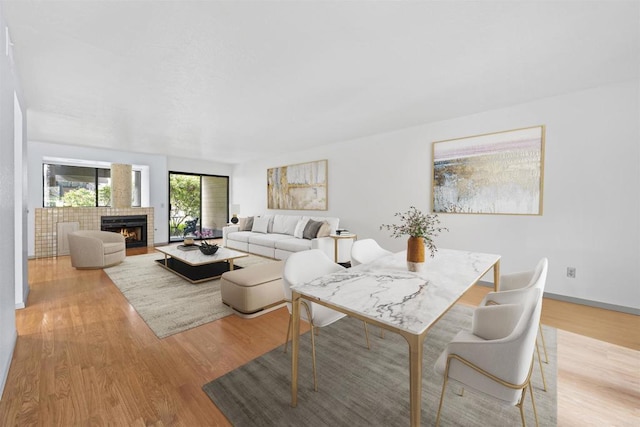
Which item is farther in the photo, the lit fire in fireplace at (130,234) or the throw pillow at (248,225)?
the throw pillow at (248,225)

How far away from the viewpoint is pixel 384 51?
228 centimetres

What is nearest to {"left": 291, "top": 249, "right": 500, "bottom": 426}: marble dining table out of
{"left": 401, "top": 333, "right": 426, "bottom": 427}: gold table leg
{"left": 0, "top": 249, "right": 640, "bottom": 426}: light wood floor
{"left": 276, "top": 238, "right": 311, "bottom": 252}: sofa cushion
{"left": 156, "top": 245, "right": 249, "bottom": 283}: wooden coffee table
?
{"left": 401, "top": 333, "right": 426, "bottom": 427}: gold table leg

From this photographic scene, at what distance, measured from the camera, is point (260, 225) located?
6.54 metres

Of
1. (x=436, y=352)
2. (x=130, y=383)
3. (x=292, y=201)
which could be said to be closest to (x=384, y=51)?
(x=436, y=352)

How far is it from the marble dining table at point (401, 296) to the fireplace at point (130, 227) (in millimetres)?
6846

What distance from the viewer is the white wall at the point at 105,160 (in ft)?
18.1

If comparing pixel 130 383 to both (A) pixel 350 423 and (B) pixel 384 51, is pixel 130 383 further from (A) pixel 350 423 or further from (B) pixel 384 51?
(B) pixel 384 51

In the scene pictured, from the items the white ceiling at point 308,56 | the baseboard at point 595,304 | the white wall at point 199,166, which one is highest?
the white ceiling at point 308,56

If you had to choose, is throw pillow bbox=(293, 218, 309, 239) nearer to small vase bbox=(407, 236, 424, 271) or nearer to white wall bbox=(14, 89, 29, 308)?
small vase bbox=(407, 236, 424, 271)

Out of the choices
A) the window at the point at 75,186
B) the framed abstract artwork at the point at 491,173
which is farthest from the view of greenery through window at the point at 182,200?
the framed abstract artwork at the point at 491,173

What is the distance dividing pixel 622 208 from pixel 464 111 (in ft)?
6.72

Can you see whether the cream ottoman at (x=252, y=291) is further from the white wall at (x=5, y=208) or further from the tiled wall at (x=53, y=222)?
the tiled wall at (x=53, y=222)

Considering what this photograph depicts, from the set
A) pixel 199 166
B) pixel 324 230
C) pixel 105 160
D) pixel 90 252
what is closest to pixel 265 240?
pixel 324 230

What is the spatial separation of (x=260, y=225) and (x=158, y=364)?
4.65 metres
